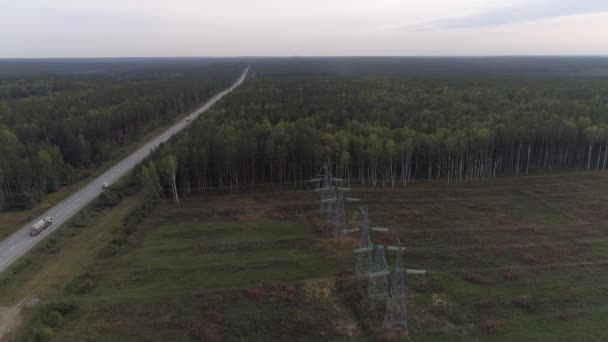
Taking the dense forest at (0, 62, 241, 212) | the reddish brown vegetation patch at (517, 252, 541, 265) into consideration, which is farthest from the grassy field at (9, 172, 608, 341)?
the dense forest at (0, 62, 241, 212)

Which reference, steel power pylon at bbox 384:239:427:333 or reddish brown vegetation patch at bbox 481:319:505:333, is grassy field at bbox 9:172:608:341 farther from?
steel power pylon at bbox 384:239:427:333

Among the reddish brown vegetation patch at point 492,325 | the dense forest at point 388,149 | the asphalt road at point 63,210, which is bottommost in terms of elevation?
the reddish brown vegetation patch at point 492,325

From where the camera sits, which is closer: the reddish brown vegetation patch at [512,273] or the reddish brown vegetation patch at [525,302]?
the reddish brown vegetation patch at [525,302]

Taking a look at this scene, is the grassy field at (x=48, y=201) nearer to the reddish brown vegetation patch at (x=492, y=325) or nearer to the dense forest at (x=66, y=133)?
the dense forest at (x=66, y=133)

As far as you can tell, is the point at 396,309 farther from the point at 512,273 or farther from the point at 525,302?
the point at 512,273

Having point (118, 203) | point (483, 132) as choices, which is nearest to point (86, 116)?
point (118, 203)

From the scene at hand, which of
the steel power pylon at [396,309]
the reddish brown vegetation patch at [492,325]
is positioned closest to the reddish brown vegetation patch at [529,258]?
the reddish brown vegetation patch at [492,325]
